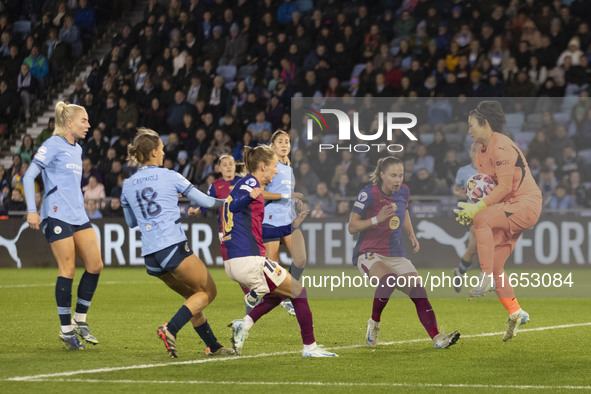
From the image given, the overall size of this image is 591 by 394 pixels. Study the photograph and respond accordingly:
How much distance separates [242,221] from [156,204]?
27.5 inches

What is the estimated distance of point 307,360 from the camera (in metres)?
8.42

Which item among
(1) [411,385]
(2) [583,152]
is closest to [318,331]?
(1) [411,385]

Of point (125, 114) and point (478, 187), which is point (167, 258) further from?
point (125, 114)

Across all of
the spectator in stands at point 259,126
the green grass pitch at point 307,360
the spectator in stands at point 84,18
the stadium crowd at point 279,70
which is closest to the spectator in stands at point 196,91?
the stadium crowd at point 279,70

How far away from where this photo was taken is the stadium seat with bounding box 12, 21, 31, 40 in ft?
89.2

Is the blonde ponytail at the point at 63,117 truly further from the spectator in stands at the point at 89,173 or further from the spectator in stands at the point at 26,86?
the spectator in stands at the point at 26,86

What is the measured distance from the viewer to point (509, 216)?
408 inches

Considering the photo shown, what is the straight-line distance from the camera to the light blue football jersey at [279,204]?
39.1ft

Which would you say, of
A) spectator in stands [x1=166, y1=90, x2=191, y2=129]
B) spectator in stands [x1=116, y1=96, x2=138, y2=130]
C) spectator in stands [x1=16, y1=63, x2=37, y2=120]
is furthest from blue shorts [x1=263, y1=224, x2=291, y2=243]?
spectator in stands [x1=16, y1=63, x2=37, y2=120]

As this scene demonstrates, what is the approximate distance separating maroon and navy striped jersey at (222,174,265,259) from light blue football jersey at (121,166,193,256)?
36 cm

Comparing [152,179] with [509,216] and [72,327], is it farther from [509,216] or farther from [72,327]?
[509,216]

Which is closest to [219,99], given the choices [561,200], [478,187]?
[561,200]

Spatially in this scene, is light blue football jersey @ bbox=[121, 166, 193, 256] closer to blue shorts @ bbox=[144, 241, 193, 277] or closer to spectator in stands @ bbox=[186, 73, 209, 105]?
blue shorts @ bbox=[144, 241, 193, 277]

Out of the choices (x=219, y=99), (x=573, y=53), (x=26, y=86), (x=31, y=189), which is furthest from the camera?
(x=26, y=86)
